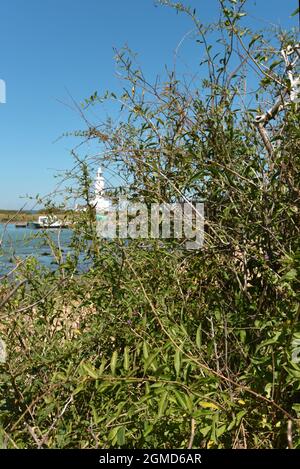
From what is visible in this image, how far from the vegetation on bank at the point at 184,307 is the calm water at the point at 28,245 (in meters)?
A: 0.12

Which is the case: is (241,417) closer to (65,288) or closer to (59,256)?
(65,288)

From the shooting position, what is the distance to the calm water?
2566 millimetres

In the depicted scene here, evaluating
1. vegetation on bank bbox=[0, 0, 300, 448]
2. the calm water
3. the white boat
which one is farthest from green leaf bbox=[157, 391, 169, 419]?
the white boat

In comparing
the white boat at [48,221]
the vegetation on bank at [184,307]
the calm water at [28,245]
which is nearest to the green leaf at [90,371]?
the vegetation on bank at [184,307]

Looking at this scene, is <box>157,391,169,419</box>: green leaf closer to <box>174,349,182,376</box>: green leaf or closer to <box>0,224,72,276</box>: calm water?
<box>174,349,182,376</box>: green leaf

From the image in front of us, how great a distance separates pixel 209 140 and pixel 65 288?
1.02 m

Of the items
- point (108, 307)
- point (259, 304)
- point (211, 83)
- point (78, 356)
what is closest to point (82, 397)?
point (78, 356)

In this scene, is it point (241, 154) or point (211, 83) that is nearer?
point (241, 154)

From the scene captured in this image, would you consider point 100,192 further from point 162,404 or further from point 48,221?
point 162,404

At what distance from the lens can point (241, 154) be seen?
2107 mm

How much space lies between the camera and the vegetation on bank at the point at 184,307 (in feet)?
4.73
